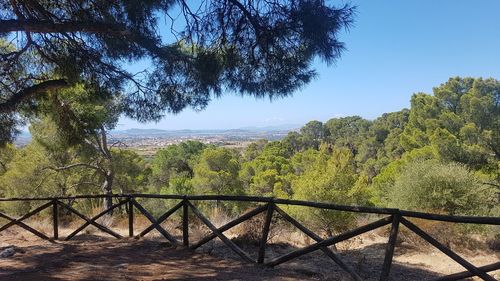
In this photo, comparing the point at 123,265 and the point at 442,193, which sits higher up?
the point at 123,265

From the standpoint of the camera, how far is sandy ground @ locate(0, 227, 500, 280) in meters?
4.69

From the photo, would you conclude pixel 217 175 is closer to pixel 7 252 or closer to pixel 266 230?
pixel 7 252

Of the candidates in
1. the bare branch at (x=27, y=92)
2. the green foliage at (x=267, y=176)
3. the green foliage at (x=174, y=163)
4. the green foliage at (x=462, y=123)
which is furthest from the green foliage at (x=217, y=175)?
the bare branch at (x=27, y=92)

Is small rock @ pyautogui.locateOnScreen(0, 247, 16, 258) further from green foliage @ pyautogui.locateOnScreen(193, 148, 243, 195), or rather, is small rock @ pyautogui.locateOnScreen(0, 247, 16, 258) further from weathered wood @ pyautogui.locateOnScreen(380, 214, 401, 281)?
green foliage @ pyautogui.locateOnScreen(193, 148, 243, 195)

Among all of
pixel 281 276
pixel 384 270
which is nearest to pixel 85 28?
pixel 281 276

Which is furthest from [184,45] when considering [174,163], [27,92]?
[174,163]

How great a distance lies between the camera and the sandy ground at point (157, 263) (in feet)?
15.4

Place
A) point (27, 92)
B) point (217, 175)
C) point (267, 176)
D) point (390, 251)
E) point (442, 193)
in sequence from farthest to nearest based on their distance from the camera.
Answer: point (267, 176) → point (217, 175) → point (442, 193) → point (27, 92) → point (390, 251)

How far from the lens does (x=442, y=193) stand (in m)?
13.2

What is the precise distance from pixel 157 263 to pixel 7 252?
2.38 m

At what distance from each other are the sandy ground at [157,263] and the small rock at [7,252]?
0.10 metres

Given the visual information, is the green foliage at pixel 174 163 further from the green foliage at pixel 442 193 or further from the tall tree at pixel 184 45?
the tall tree at pixel 184 45

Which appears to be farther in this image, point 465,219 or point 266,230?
point 266,230

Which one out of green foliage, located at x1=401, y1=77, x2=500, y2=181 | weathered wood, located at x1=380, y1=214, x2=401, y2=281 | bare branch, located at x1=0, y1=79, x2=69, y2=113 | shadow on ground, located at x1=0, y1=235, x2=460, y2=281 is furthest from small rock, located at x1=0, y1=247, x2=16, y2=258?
green foliage, located at x1=401, y1=77, x2=500, y2=181
